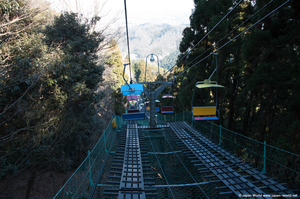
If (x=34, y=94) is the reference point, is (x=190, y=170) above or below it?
below

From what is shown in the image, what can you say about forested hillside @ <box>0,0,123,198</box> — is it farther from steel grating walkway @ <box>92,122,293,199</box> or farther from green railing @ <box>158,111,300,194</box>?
green railing @ <box>158,111,300,194</box>

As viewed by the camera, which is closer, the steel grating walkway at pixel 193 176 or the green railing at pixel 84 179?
the green railing at pixel 84 179

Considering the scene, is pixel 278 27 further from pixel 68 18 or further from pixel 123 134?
pixel 68 18

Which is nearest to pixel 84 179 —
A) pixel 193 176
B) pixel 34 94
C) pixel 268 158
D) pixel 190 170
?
pixel 193 176

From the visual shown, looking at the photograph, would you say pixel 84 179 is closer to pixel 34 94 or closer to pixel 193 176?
pixel 193 176

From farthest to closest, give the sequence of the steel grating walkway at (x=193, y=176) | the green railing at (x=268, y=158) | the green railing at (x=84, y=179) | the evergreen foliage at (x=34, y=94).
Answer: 1. the evergreen foliage at (x=34, y=94)
2. the green railing at (x=268, y=158)
3. the steel grating walkway at (x=193, y=176)
4. the green railing at (x=84, y=179)

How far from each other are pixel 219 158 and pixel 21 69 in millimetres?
7010

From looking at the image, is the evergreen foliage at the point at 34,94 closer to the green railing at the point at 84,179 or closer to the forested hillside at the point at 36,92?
the forested hillside at the point at 36,92

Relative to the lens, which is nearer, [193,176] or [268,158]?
[193,176]

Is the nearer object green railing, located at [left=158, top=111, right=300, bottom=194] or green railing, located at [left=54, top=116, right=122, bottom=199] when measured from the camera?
green railing, located at [left=54, top=116, right=122, bottom=199]

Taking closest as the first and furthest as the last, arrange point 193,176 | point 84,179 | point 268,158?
point 84,179
point 193,176
point 268,158

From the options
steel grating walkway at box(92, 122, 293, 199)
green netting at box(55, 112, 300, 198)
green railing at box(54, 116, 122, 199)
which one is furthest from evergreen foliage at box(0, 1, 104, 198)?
steel grating walkway at box(92, 122, 293, 199)

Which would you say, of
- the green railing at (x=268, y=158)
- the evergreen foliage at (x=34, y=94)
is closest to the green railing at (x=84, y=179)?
the evergreen foliage at (x=34, y=94)

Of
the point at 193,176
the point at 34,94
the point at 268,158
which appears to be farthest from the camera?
the point at 34,94
